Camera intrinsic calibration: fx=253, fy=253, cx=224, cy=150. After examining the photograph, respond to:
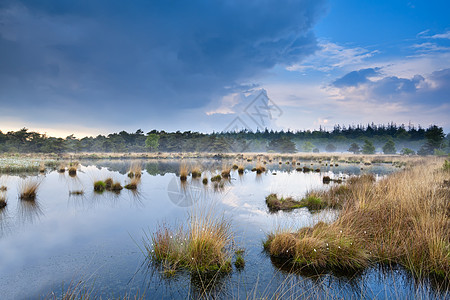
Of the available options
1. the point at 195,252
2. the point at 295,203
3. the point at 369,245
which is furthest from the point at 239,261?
the point at 295,203

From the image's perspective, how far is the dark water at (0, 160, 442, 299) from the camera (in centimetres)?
442

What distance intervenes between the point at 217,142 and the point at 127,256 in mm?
62145

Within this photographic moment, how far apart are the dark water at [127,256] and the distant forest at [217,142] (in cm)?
5383

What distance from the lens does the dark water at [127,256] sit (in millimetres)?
4422

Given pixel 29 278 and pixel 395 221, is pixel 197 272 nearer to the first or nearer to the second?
pixel 29 278

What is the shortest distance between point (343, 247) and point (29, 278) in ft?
20.7

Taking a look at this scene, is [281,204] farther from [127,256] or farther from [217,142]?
[217,142]

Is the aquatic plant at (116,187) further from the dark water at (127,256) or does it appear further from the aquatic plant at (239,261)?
the aquatic plant at (239,261)

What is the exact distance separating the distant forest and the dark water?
5383 cm

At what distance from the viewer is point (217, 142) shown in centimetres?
6781

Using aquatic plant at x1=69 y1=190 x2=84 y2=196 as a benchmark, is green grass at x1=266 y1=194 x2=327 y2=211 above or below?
below

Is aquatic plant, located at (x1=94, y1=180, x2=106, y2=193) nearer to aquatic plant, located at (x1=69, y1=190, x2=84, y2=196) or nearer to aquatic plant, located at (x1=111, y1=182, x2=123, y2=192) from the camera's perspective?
aquatic plant, located at (x1=111, y1=182, x2=123, y2=192)

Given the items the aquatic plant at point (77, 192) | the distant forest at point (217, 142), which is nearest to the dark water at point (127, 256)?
the aquatic plant at point (77, 192)

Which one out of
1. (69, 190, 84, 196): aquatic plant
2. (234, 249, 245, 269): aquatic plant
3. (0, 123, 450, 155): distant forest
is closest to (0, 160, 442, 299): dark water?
(234, 249, 245, 269): aquatic plant
